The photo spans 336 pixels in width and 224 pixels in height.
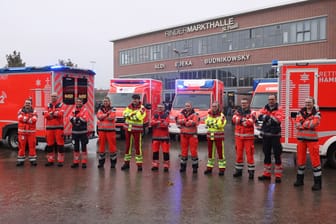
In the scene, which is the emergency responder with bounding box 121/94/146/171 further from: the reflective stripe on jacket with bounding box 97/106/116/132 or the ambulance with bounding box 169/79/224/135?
the ambulance with bounding box 169/79/224/135

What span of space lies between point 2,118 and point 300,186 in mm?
9634

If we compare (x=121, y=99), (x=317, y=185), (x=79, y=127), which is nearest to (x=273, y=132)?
(x=317, y=185)

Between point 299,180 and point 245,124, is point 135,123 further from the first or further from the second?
point 299,180

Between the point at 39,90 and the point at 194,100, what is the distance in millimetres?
6748

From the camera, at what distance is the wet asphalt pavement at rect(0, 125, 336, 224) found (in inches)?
226

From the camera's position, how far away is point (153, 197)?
269 inches

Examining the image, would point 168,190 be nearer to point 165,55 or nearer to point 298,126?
point 298,126

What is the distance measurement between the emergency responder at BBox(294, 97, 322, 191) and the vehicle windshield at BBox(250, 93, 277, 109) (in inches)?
312

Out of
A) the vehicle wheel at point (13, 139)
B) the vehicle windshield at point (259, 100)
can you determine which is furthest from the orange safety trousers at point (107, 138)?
the vehicle windshield at point (259, 100)

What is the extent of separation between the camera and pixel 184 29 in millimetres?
47688

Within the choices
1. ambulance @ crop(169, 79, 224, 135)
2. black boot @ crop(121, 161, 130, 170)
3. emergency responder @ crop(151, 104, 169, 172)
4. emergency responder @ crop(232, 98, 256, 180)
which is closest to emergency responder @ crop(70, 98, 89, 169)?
black boot @ crop(121, 161, 130, 170)

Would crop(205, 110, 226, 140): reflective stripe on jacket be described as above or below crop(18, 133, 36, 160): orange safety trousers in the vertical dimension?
above

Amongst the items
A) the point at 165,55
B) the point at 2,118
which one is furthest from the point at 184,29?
the point at 2,118

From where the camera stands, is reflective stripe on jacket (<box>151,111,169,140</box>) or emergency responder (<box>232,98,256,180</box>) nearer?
emergency responder (<box>232,98,256,180</box>)
